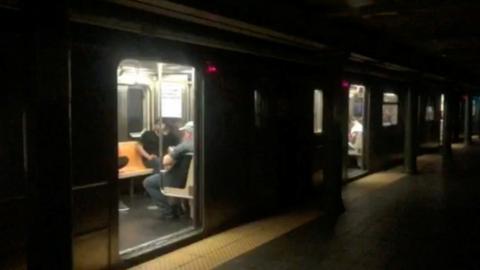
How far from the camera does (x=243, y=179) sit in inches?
292

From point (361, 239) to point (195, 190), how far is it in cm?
214

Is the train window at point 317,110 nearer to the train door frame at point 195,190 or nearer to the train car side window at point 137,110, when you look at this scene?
the train car side window at point 137,110

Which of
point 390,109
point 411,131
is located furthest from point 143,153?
point 390,109

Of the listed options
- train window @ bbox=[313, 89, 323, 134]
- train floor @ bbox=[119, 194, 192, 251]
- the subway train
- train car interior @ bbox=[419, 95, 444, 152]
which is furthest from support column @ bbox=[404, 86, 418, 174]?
train floor @ bbox=[119, 194, 192, 251]

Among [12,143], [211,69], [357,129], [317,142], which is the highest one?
[211,69]

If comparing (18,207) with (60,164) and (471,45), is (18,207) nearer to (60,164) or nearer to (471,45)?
(60,164)

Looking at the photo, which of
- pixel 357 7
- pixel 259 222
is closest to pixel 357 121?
pixel 259 222

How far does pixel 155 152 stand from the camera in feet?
27.6

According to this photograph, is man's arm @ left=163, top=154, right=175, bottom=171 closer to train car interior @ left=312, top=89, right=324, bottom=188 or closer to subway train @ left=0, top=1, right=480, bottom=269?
subway train @ left=0, top=1, right=480, bottom=269

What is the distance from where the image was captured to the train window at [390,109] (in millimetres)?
13532

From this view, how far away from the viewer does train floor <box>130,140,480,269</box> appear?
568cm

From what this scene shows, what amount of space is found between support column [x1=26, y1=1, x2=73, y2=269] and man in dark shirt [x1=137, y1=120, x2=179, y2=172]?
5.08 m

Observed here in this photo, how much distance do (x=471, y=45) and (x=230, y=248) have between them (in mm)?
5903

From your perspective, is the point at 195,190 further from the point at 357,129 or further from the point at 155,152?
the point at 357,129
